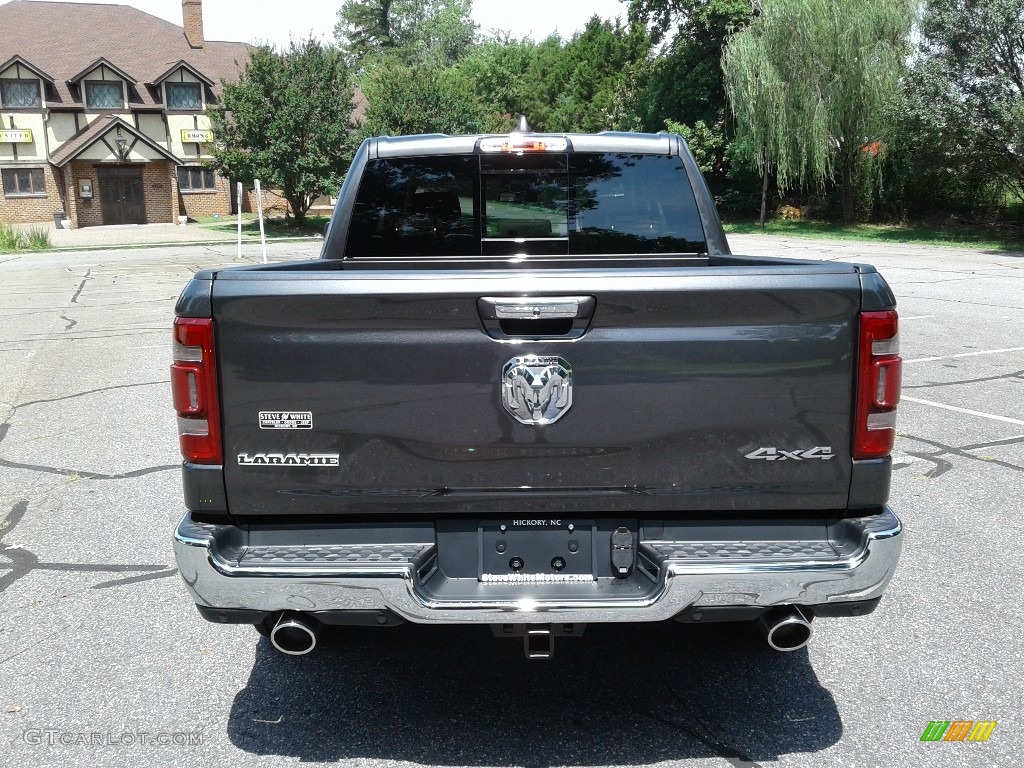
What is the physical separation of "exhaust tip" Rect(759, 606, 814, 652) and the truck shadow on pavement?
41 centimetres

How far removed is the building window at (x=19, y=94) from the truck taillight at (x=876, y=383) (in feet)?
177

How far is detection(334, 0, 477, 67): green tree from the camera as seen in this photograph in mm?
96000

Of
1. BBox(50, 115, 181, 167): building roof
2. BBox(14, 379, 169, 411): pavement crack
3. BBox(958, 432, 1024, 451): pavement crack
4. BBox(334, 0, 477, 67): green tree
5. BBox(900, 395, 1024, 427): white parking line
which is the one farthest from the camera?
BBox(334, 0, 477, 67): green tree

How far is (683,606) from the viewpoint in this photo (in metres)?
2.83

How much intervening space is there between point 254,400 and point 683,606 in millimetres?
1443

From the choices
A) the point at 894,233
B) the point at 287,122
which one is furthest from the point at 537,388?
the point at 287,122

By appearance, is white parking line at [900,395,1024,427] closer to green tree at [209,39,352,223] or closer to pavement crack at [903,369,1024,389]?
pavement crack at [903,369,1024,389]

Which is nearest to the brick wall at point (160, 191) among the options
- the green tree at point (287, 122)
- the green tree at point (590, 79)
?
the green tree at point (287, 122)

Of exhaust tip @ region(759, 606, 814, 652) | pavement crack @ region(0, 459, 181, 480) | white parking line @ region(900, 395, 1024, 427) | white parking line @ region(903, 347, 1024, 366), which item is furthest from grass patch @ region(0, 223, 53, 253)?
exhaust tip @ region(759, 606, 814, 652)

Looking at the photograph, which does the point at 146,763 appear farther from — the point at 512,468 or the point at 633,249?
the point at 633,249

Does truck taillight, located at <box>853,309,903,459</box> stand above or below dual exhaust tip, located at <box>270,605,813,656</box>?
above

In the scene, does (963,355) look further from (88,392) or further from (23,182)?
(23,182)

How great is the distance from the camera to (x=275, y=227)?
44688 millimetres

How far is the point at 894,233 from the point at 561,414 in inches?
1353
